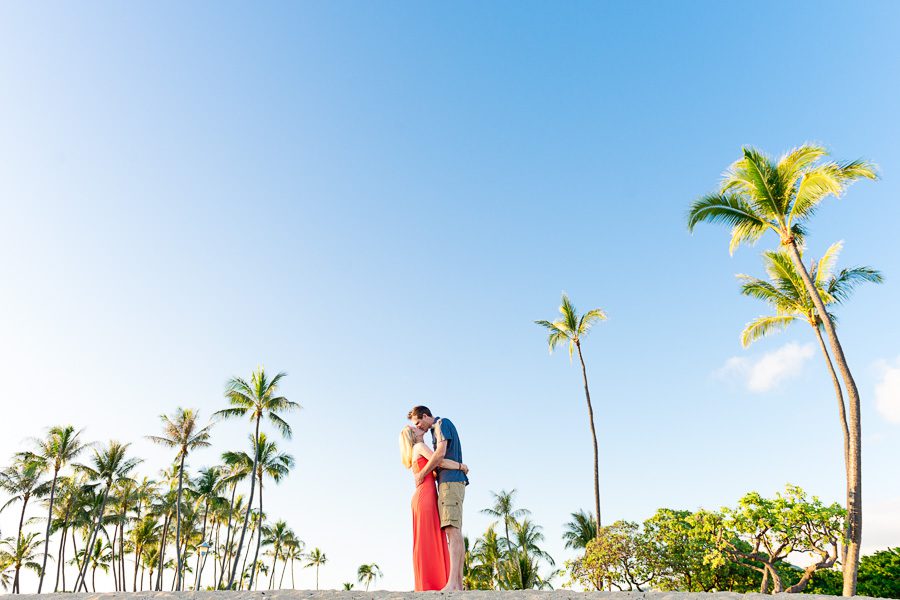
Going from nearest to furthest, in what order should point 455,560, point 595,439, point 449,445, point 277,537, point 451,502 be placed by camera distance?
point 455,560, point 451,502, point 449,445, point 595,439, point 277,537

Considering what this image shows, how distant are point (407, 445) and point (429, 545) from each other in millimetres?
1066

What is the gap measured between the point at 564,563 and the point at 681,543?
15.8 feet

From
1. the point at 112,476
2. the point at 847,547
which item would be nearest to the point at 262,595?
the point at 847,547

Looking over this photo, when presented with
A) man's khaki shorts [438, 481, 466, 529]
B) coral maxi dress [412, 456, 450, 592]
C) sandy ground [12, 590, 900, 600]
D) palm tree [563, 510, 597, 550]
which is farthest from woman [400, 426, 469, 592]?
palm tree [563, 510, 597, 550]

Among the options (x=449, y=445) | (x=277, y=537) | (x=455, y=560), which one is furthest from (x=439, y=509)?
(x=277, y=537)

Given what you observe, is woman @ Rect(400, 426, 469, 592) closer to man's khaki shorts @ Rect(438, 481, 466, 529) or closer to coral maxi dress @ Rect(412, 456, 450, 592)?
coral maxi dress @ Rect(412, 456, 450, 592)

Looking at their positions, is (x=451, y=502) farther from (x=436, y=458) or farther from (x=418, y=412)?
(x=418, y=412)

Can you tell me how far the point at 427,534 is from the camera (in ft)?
20.2

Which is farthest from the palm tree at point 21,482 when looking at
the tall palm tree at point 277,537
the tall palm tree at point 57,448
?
the tall palm tree at point 277,537

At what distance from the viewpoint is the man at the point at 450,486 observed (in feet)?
19.6

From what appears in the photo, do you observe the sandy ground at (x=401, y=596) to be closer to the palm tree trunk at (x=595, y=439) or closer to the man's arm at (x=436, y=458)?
the man's arm at (x=436, y=458)

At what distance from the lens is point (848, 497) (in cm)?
1466

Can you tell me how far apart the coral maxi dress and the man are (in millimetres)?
92

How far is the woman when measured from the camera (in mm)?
6113
